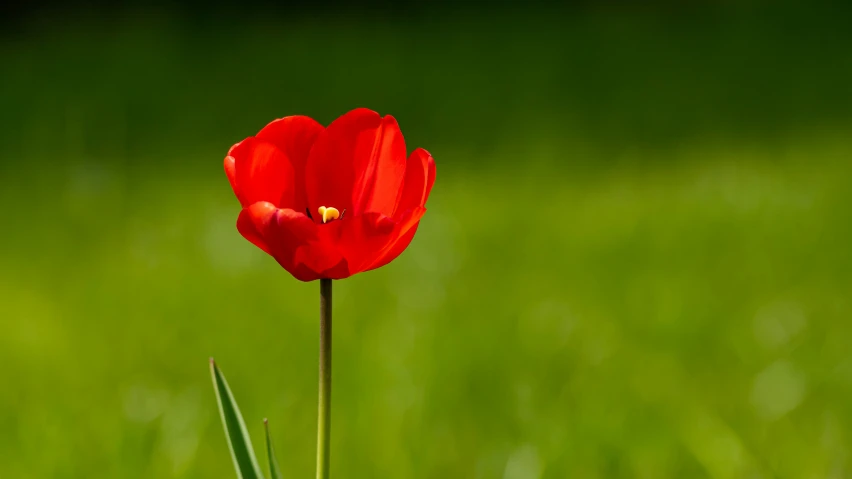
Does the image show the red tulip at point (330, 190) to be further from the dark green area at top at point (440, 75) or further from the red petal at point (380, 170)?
the dark green area at top at point (440, 75)

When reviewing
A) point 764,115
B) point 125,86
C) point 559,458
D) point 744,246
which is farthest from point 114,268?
point 764,115

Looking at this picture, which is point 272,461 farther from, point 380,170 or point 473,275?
point 473,275

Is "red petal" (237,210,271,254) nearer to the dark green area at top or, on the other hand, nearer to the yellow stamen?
the yellow stamen

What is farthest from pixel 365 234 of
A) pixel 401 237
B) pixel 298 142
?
pixel 298 142

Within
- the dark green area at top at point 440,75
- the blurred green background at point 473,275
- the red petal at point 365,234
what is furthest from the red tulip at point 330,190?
the dark green area at top at point 440,75

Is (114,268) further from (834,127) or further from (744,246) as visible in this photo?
(834,127)

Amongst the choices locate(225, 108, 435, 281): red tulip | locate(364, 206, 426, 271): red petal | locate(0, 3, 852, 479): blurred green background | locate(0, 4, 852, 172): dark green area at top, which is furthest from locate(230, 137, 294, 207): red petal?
locate(0, 4, 852, 172): dark green area at top

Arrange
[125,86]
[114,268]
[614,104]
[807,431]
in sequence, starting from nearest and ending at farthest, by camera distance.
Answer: [807,431] → [114,268] → [614,104] → [125,86]

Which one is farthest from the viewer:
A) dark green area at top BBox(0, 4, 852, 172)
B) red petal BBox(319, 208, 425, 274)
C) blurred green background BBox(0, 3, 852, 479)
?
dark green area at top BBox(0, 4, 852, 172)
